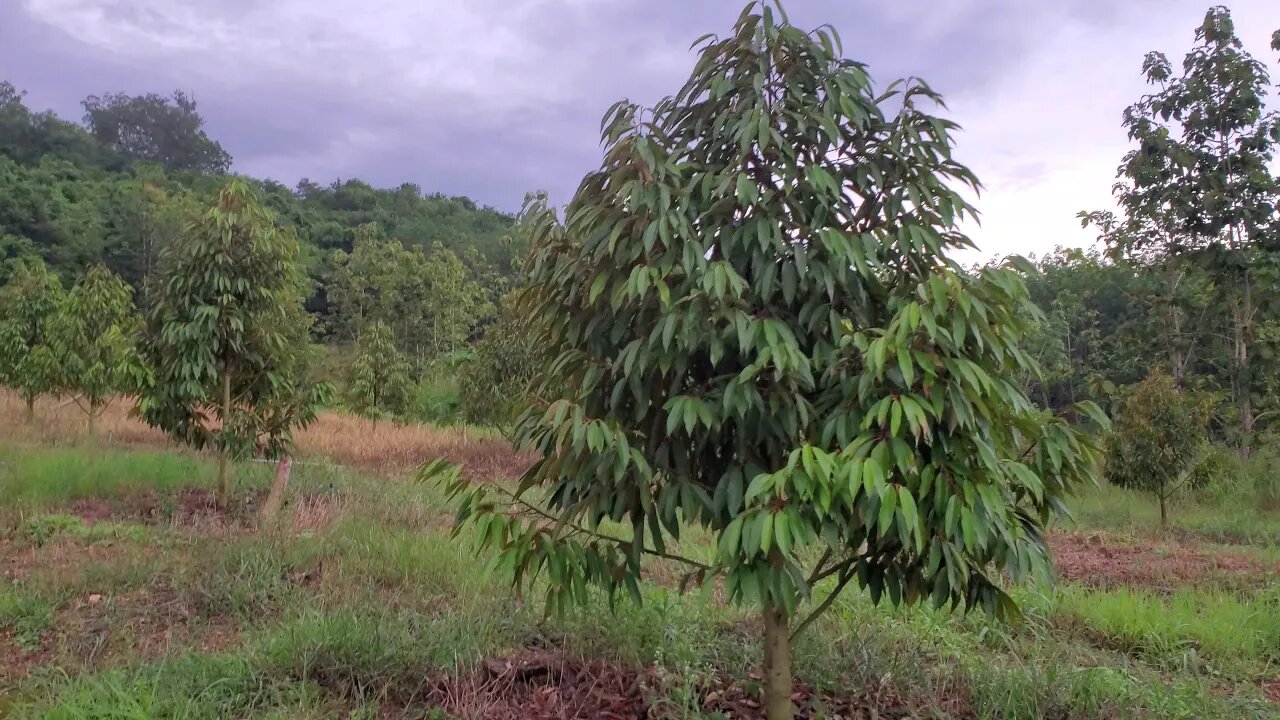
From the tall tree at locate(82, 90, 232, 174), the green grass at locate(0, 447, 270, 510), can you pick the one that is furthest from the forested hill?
the green grass at locate(0, 447, 270, 510)

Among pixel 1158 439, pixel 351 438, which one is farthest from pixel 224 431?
pixel 1158 439

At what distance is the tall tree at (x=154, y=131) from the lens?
197 ft

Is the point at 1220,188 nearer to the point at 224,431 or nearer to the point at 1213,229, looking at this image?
the point at 1213,229

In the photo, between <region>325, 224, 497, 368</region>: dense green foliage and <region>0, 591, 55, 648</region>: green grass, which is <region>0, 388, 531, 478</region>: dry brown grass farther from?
<region>325, 224, 497, 368</region>: dense green foliage

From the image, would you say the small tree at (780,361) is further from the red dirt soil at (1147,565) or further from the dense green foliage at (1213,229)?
the dense green foliage at (1213,229)

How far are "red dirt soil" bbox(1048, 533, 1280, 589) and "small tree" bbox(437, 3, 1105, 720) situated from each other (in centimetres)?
499

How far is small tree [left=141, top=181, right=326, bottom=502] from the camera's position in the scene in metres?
7.55

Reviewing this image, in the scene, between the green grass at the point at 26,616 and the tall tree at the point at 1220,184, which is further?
the tall tree at the point at 1220,184

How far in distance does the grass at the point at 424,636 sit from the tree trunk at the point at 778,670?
1.17 ft

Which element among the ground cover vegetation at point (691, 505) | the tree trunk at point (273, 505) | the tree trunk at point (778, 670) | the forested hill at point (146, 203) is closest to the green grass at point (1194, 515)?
the ground cover vegetation at point (691, 505)

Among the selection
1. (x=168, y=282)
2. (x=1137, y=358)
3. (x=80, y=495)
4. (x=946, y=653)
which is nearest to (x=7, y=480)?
(x=80, y=495)

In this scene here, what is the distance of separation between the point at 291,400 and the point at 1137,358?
1557cm

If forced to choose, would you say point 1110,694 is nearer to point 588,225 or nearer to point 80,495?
point 588,225

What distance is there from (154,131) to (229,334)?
63.5 m
